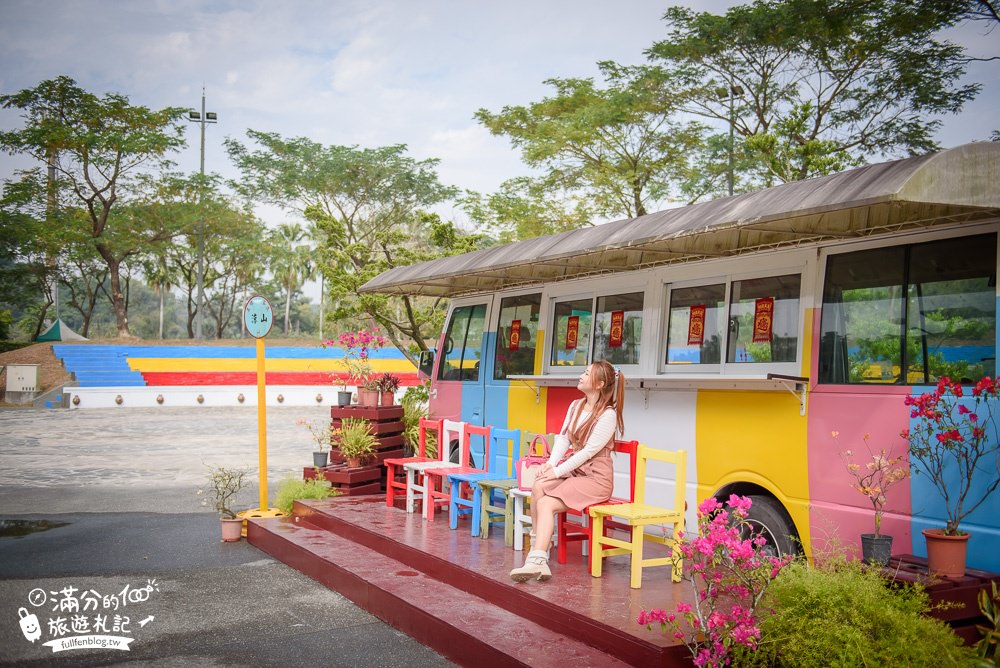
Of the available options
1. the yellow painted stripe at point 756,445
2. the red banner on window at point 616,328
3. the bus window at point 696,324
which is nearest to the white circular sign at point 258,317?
the red banner on window at point 616,328

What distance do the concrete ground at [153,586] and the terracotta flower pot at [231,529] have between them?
144 millimetres

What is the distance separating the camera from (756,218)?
4.84 meters

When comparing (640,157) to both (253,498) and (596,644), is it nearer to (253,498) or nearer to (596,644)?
(253,498)

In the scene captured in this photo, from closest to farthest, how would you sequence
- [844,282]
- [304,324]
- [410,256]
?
[844,282] < [410,256] < [304,324]

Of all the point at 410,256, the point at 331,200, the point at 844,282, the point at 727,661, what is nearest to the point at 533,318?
the point at 844,282

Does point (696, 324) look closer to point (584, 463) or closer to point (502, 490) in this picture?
point (584, 463)

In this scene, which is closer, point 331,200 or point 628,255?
point 628,255

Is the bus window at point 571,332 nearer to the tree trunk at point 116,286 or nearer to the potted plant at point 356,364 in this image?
the potted plant at point 356,364

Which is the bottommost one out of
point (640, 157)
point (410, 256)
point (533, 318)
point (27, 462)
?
point (27, 462)

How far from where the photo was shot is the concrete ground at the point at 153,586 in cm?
509

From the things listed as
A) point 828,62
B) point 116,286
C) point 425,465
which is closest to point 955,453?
point 425,465

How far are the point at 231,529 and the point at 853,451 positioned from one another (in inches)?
237

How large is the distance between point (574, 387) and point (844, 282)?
2826 mm

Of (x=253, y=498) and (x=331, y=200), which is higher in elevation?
(x=331, y=200)
